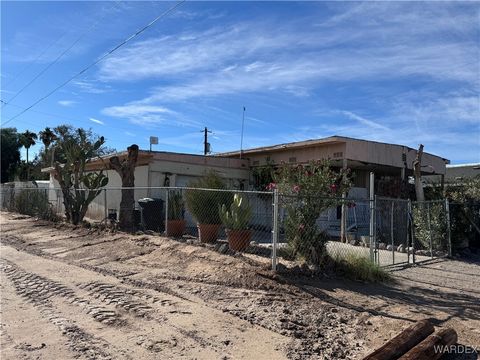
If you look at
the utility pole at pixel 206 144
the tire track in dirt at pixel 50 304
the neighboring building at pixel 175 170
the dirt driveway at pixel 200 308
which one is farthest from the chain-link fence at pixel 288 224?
the utility pole at pixel 206 144

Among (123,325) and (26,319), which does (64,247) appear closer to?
(26,319)

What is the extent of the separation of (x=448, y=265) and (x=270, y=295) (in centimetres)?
705

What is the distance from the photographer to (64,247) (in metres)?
12.9

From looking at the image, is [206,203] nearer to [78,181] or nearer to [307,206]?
[307,206]

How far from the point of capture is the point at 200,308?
664 cm

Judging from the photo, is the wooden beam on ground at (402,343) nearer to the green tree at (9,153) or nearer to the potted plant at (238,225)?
the potted plant at (238,225)

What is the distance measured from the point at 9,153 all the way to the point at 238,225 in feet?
150

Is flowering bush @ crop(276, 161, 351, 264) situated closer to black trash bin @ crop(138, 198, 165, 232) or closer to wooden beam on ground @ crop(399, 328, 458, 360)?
wooden beam on ground @ crop(399, 328, 458, 360)

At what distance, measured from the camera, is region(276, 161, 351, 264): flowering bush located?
9508 mm

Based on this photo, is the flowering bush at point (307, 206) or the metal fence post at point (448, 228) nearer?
the flowering bush at point (307, 206)

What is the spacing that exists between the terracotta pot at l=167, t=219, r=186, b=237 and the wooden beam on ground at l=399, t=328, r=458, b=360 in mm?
8671

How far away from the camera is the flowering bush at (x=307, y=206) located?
9508 millimetres

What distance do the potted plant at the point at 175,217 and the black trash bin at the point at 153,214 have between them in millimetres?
1143

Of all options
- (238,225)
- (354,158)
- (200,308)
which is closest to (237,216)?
(238,225)
